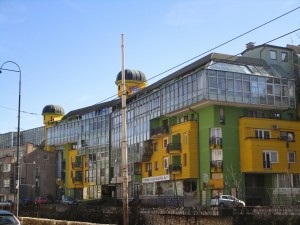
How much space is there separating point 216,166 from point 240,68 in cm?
1211

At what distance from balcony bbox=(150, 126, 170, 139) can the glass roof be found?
36.3 ft

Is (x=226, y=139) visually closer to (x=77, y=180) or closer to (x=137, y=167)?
(x=137, y=167)

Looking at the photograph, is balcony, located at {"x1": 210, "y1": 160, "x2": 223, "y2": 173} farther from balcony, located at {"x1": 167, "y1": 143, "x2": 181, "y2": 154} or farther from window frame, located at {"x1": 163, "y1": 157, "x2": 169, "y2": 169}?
window frame, located at {"x1": 163, "y1": 157, "x2": 169, "y2": 169}

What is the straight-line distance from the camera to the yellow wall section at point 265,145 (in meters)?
51.7

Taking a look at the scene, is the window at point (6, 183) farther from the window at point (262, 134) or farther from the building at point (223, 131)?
the window at point (262, 134)

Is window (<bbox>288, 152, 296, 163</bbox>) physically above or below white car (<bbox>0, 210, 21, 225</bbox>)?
above

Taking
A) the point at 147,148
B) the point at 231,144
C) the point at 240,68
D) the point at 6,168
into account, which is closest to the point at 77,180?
the point at 6,168

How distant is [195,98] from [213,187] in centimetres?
1002

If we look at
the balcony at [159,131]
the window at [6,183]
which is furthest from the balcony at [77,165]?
the balcony at [159,131]

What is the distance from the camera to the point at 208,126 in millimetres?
53156

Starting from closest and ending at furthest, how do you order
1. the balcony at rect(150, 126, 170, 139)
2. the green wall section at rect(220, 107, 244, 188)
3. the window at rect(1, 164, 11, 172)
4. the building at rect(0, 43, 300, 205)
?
the green wall section at rect(220, 107, 244, 188)
the building at rect(0, 43, 300, 205)
the balcony at rect(150, 126, 170, 139)
the window at rect(1, 164, 11, 172)

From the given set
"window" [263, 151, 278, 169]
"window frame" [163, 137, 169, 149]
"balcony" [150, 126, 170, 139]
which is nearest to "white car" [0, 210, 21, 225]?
"window" [263, 151, 278, 169]

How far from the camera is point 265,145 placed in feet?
173

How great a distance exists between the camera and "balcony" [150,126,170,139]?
60312mm
